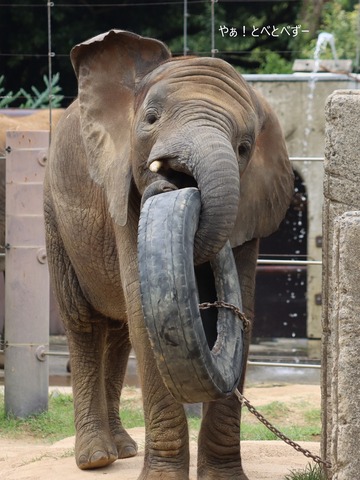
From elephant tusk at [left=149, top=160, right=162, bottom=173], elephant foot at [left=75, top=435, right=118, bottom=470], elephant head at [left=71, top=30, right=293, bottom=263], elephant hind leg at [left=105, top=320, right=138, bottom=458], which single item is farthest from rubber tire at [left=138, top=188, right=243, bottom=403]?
elephant hind leg at [left=105, top=320, right=138, bottom=458]

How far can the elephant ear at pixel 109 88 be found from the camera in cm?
549

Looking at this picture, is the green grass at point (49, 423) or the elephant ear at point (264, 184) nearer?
the elephant ear at point (264, 184)

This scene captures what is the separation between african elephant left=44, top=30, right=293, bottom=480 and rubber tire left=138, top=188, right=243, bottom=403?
0.62ft

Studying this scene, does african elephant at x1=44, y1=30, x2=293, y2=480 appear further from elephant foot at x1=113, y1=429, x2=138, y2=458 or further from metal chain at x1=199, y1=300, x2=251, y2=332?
metal chain at x1=199, y1=300, x2=251, y2=332

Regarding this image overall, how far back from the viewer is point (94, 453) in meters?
6.23

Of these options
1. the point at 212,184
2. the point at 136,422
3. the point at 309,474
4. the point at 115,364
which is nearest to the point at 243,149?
the point at 212,184

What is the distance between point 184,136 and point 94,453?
2019mm

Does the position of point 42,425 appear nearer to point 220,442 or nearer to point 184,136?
point 220,442

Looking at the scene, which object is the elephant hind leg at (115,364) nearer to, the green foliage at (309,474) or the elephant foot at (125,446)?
the elephant foot at (125,446)

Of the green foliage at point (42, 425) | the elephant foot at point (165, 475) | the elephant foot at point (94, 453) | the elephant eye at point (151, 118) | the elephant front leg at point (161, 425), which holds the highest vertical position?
the elephant eye at point (151, 118)

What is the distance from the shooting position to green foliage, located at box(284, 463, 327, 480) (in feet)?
17.1

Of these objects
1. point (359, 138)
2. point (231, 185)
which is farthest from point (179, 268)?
point (359, 138)

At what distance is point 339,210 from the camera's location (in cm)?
460

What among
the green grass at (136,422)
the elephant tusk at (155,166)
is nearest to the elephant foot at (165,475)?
the elephant tusk at (155,166)
